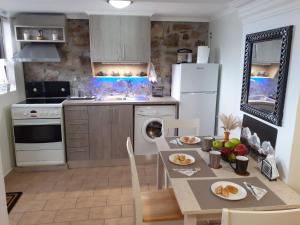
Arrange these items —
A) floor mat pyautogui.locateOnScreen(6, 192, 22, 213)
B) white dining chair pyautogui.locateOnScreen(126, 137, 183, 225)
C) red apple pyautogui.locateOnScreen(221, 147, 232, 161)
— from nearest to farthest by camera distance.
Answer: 1. white dining chair pyautogui.locateOnScreen(126, 137, 183, 225)
2. red apple pyautogui.locateOnScreen(221, 147, 232, 161)
3. floor mat pyautogui.locateOnScreen(6, 192, 22, 213)

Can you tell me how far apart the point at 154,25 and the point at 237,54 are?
151cm

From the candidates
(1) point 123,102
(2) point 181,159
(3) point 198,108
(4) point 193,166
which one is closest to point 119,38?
(1) point 123,102

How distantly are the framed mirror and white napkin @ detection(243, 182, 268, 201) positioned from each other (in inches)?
20.8

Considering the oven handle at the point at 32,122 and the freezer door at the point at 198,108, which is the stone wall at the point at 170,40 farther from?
the oven handle at the point at 32,122

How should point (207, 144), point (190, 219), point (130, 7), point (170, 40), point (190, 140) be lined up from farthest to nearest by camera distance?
1. point (170, 40)
2. point (130, 7)
3. point (190, 140)
4. point (207, 144)
5. point (190, 219)

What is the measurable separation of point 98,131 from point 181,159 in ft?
6.14

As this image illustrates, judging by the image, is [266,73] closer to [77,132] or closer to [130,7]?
[130,7]

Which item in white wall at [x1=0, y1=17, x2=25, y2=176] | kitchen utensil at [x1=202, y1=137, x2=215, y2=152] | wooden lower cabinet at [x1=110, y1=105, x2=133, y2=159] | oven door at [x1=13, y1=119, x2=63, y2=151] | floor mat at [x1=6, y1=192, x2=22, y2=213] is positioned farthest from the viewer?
wooden lower cabinet at [x1=110, y1=105, x2=133, y2=159]

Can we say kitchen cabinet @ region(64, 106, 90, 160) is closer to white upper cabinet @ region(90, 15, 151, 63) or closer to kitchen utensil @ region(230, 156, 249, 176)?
white upper cabinet @ region(90, 15, 151, 63)

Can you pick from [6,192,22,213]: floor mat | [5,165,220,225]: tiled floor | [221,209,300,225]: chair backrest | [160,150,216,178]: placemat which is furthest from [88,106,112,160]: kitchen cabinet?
[221,209,300,225]: chair backrest

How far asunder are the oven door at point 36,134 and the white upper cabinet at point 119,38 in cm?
114

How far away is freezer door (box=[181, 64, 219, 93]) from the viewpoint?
11.2 ft

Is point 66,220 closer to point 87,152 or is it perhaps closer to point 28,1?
point 87,152

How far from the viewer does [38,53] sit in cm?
348
